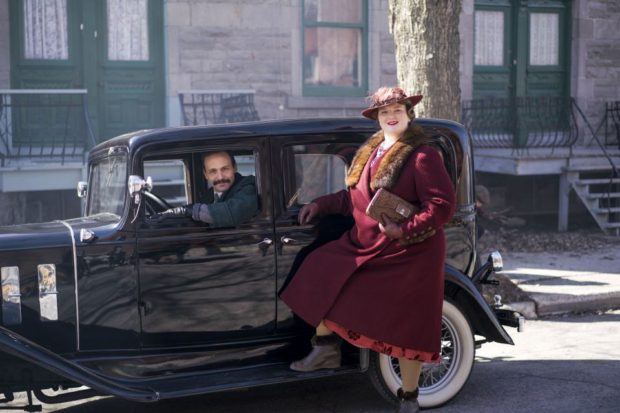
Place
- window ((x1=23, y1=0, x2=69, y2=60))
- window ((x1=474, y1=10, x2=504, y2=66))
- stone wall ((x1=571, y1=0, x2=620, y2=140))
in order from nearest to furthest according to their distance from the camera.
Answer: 1. window ((x1=23, y1=0, x2=69, y2=60))
2. window ((x1=474, y1=10, x2=504, y2=66))
3. stone wall ((x1=571, y1=0, x2=620, y2=140))

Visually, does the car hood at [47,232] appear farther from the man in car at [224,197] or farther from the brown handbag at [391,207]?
the brown handbag at [391,207]

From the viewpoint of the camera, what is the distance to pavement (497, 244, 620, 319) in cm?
825

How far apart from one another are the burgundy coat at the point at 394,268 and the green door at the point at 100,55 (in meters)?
8.08

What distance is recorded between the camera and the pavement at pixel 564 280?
825 cm

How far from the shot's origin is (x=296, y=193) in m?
5.23

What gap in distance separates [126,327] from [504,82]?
11.5m

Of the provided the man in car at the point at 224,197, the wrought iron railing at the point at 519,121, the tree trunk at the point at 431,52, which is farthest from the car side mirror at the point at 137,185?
the wrought iron railing at the point at 519,121

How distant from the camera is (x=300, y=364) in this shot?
16.4 feet

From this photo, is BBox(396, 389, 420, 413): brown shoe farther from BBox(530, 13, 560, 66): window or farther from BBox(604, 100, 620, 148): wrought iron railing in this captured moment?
BBox(530, 13, 560, 66): window

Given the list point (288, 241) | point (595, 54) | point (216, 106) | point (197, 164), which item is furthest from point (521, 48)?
point (288, 241)

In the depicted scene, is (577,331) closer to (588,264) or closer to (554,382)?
(554,382)

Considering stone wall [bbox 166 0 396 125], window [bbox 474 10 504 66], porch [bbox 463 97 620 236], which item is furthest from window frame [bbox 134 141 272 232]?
window [bbox 474 10 504 66]

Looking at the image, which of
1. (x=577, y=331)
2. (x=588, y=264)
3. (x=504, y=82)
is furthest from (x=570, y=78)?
(x=577, y=331)

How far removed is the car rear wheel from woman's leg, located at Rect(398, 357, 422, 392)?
0.34 m
